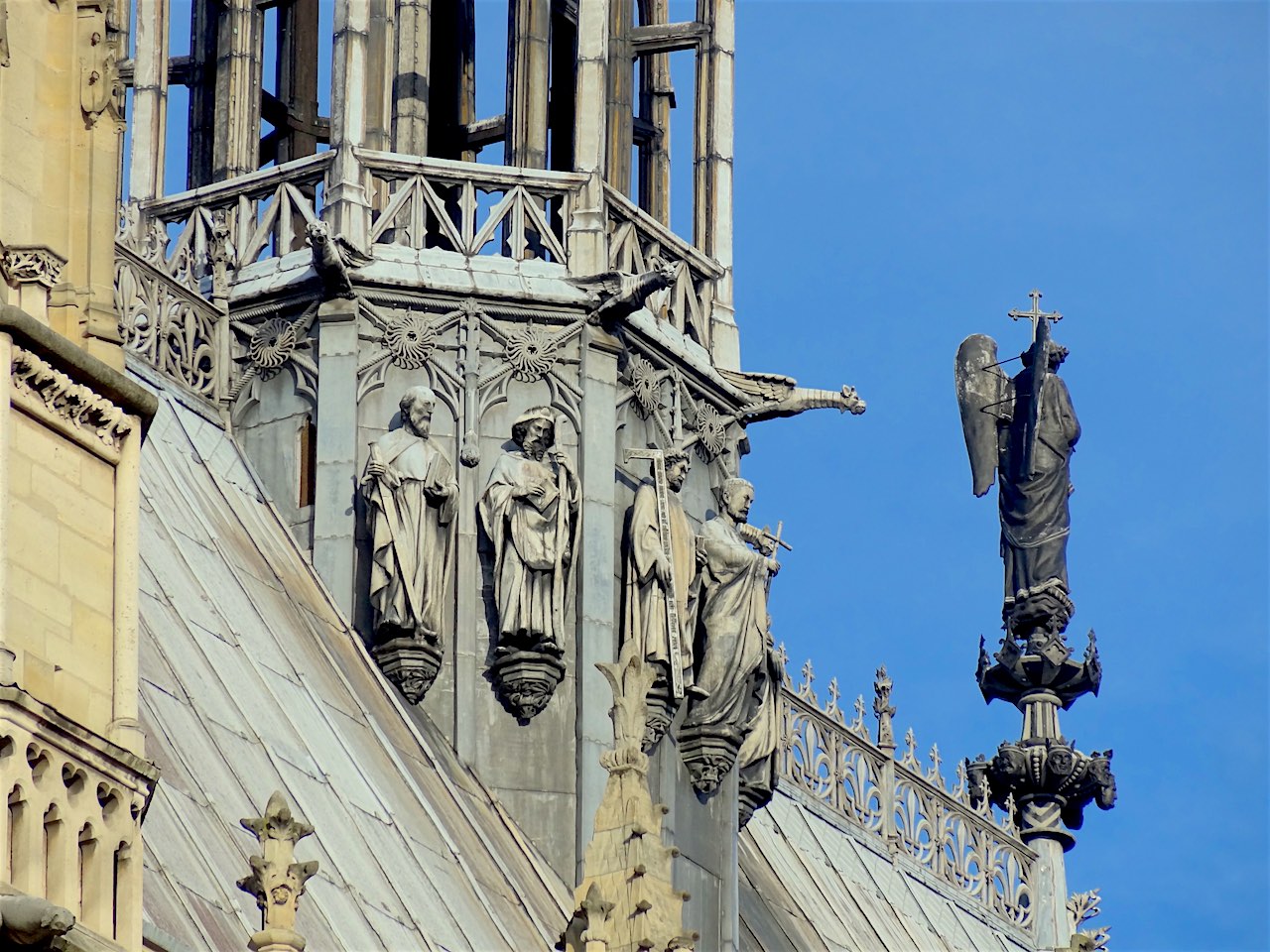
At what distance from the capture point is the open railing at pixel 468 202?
41.1m

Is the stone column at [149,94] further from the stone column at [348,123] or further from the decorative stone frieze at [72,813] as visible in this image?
the decorative stone frieze at [72,813]

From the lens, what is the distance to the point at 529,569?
3984 centimetres

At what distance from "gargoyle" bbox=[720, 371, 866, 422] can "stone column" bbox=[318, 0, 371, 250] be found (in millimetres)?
3580

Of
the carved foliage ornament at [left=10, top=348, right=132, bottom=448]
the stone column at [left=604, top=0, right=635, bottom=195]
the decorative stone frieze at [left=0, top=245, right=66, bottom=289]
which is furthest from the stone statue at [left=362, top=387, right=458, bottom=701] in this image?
the decorative stone frieze at [left=0, top=245, right=66, bottom=289]

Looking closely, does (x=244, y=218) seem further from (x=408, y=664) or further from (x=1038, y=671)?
(x=1038, y=671)

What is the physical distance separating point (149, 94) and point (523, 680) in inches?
267

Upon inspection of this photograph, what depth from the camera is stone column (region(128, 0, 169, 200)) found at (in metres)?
42.5

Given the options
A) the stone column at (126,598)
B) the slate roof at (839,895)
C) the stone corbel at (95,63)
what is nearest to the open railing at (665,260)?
the slate roof at (839,895)

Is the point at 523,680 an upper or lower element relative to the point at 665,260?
lower

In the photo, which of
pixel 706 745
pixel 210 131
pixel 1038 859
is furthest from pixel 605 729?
pixel 1038 859

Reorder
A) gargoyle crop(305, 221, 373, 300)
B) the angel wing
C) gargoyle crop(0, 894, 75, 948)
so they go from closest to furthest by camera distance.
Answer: gargoyle crop(0, 894, 75, 948)
gargoyle crop(305, 221, 373, 300)
the angel wing

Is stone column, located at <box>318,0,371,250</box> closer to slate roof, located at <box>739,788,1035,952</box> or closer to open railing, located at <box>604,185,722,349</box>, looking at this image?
open railing, located at <box>604,185,722,349</box>

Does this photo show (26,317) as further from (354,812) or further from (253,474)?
(253,474)

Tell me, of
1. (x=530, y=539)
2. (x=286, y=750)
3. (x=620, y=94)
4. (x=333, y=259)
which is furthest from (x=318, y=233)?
(x=286, y=750)
